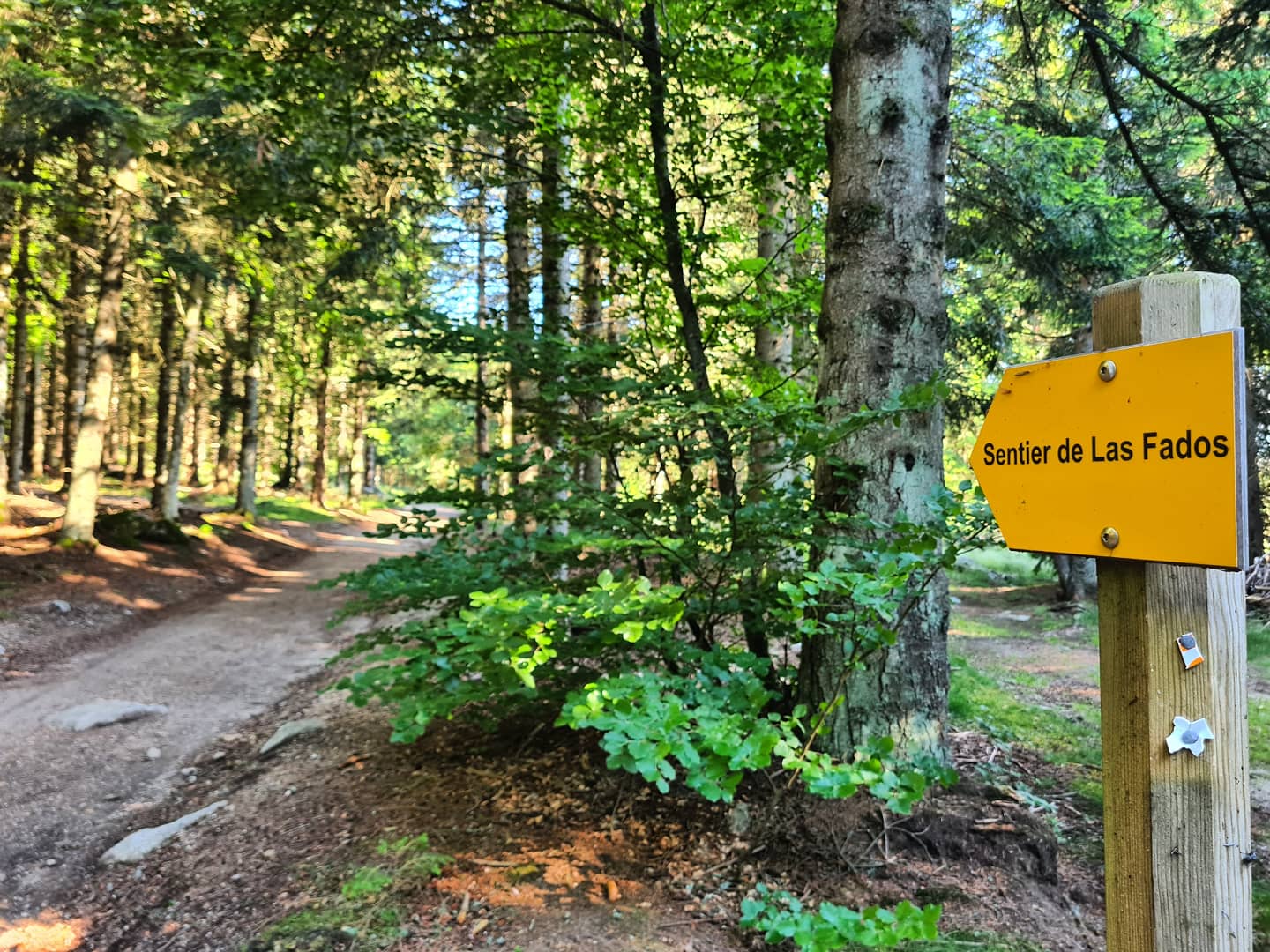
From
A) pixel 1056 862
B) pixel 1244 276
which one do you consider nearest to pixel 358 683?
pixel 1056 862

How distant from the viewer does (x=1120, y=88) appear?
22.0ft

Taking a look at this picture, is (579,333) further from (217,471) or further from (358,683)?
(217,471)

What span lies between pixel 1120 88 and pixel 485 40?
19.7 ft

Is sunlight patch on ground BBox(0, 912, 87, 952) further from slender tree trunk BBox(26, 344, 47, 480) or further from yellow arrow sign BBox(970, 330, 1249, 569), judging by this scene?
slender tree trunk BBox(26, 344, 47, 480)

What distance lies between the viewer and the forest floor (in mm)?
2861

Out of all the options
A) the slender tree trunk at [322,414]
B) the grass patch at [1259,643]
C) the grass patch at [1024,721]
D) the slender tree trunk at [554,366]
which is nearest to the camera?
the slender tree trunk at [554,366]

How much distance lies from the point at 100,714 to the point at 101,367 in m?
7.99

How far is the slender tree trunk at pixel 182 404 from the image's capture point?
13578 millimetres

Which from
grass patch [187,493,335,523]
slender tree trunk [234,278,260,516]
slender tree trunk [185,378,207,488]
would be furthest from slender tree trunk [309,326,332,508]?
slender tree trunk [185,378,207,488]

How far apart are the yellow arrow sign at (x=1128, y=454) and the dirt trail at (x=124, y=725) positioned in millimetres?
4868

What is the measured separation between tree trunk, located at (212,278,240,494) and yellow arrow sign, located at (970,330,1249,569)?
52.2 ft

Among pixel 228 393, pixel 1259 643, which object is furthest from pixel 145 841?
pixel 228 393

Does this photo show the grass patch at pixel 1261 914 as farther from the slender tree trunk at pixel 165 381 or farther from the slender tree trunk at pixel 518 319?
the slender tree trunk at pixel 165 381

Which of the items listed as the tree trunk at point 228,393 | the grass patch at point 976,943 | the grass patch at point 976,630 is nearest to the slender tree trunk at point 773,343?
the grass patch at point 976,943
